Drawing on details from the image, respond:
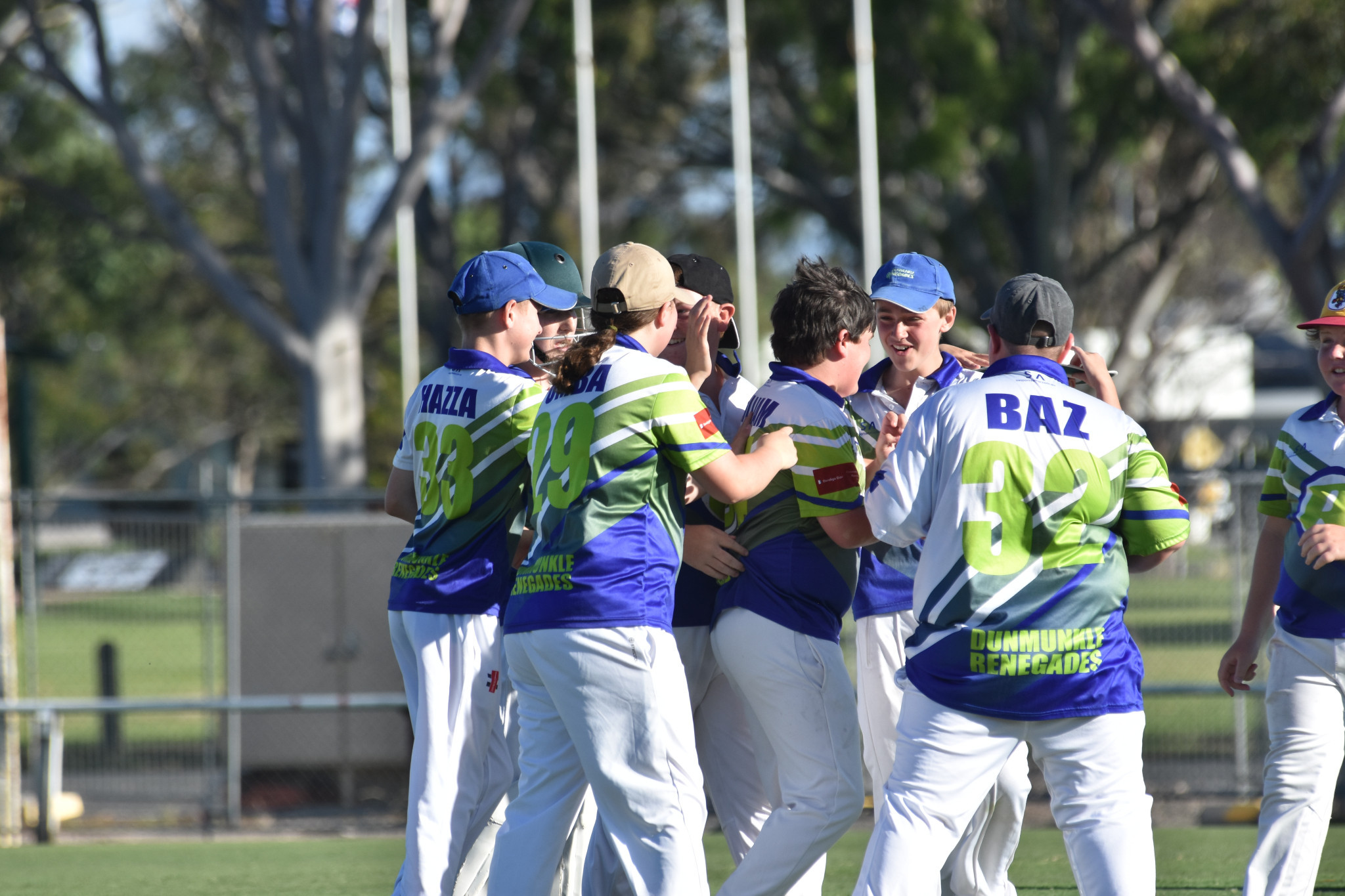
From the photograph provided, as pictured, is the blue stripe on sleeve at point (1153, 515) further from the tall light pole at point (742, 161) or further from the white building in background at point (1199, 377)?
the white building in background at point (1199, 377)

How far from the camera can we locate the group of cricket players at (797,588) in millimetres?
3752

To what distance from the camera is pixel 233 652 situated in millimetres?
10664

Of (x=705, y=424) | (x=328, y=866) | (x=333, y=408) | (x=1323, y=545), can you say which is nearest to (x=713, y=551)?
(x=705, y=424)

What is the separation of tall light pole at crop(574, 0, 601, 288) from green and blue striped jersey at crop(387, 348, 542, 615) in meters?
12.8

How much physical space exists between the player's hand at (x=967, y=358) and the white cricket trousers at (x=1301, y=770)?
1363mm

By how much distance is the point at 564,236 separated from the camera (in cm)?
2867

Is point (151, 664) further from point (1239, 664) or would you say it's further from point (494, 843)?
point (1239, 664)

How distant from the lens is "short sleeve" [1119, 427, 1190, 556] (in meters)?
3.88

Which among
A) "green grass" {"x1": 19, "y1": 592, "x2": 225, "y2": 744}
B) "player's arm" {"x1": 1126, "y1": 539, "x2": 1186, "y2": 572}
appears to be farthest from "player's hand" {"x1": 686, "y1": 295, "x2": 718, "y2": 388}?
"green grass" {"x1": 19, "y1": 592, "x2": 225, "y2": 744}

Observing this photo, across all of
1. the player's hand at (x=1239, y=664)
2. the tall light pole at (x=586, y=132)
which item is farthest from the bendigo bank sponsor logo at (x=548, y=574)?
the tall light pole at (x=586, y=132)

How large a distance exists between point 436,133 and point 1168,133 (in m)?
12.1

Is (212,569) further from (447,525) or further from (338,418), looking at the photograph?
(447,525)

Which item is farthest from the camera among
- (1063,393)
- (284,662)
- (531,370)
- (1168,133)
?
(1168,133)

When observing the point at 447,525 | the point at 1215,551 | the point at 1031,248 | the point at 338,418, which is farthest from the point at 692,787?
the point at 1031,248
